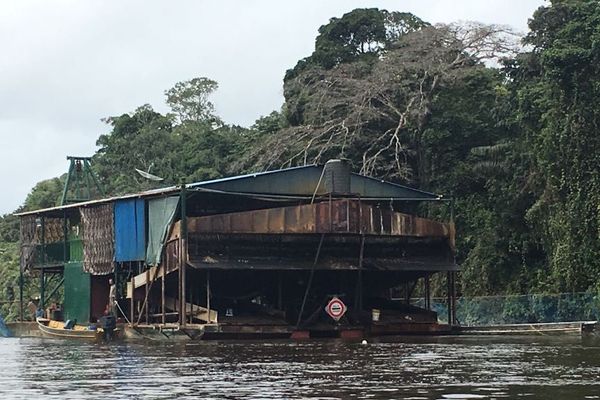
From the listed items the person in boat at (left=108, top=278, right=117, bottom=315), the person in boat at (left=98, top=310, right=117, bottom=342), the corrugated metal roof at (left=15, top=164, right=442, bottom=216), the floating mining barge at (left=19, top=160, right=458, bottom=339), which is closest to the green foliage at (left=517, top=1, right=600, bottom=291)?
the floating mining barge at (left=19, top=160, right=458, bottom=339)

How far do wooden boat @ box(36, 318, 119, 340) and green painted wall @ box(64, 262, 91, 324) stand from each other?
0.62m

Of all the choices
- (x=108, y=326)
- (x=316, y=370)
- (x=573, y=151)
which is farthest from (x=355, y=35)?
(x=316, y=370)

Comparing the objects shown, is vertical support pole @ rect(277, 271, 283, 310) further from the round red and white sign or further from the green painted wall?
the green painted wall

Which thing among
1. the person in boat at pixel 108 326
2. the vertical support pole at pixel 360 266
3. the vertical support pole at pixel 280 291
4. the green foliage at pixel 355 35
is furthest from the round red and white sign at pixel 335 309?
the green foliage at pixel 355 35

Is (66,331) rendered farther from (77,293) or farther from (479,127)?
(479,127)

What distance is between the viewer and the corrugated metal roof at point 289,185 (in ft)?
125

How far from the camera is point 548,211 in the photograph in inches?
1752

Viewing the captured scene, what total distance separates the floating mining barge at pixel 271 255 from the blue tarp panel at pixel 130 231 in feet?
0.16

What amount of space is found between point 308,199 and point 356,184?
2.40m

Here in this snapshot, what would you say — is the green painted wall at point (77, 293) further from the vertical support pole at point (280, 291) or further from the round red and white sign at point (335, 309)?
the round red and white sign at point (335, 309)

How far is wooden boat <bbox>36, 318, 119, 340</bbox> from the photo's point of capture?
1615 inches

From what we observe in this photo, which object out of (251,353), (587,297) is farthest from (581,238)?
(251,353)

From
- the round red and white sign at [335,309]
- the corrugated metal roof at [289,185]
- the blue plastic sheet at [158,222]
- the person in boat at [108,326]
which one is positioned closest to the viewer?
the round red and white sign at [335,309]

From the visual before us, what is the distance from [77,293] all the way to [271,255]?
12076mm
